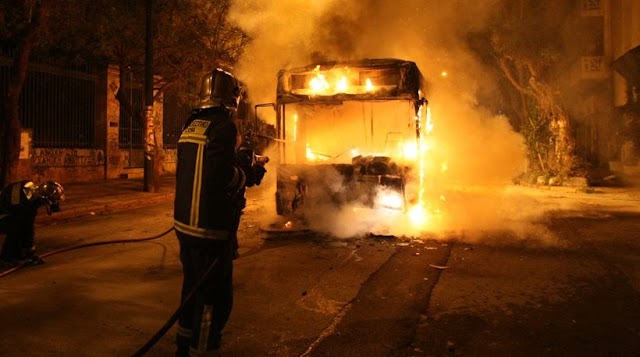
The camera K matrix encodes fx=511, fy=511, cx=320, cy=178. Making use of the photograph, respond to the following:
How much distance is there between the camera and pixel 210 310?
312 cm

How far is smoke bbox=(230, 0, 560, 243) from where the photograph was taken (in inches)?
355

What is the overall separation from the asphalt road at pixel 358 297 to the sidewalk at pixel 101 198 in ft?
8.03

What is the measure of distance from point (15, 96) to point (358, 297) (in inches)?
337

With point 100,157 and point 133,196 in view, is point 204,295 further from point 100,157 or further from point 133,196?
point 100,157

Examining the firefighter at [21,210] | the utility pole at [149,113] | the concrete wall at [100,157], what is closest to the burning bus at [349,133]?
the firefighter at [21,210]

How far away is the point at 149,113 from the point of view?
14.0 meters

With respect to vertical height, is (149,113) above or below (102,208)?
above

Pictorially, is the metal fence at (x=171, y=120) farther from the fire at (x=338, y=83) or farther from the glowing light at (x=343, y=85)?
the glowing light at (x=343, y=85)

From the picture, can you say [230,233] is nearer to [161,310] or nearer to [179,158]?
[179,158]

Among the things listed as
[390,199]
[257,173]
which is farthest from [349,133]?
[257,173]

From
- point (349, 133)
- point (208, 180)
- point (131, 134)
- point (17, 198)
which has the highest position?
point (131, 134)

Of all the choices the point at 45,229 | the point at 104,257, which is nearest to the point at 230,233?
the point at 104,257

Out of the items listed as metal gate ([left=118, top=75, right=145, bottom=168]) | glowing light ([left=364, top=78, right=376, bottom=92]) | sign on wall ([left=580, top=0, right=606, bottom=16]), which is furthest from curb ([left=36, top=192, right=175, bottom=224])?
sign on wall ([left=580, top=0, right=606, bottom=16])

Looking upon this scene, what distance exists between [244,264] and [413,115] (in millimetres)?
4071
